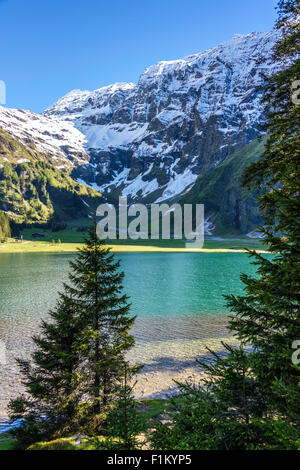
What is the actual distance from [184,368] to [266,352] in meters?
15.5

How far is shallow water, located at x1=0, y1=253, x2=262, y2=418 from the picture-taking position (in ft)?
65.3

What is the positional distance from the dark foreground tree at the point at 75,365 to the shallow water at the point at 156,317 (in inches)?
227

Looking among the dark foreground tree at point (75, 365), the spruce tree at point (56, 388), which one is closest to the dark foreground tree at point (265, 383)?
the dark foreground tree at point (75, 365)

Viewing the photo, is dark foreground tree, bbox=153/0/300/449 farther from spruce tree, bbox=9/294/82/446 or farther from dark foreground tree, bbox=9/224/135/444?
spruce tree, bbox=9/294/82/446

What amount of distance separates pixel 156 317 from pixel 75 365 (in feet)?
75.0

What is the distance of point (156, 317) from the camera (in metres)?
33.7

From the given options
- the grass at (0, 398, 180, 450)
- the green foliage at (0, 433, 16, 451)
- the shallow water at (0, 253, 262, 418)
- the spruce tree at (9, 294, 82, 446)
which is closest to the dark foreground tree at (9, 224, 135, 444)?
the spruce tree at (9, 294, 82, 446)

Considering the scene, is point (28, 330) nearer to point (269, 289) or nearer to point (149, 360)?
point (149, 360)

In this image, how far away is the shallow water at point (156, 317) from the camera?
19.9 m

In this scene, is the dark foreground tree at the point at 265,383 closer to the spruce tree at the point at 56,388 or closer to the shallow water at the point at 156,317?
the spruce tree at the point at 56,388

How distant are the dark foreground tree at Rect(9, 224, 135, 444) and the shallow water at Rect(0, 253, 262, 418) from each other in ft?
18.9

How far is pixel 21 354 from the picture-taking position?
914 inches
